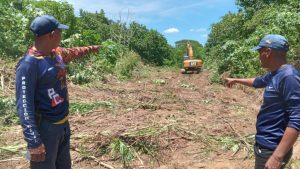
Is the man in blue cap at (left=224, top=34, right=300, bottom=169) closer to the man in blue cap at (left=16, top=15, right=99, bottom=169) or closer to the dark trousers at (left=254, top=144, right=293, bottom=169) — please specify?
the dark trousers at (left=254, top=144, right=293, bottom=169)

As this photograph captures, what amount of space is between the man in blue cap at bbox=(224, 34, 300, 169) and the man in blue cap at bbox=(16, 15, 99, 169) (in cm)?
161

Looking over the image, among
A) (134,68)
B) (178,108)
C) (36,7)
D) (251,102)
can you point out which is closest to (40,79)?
(178,108)

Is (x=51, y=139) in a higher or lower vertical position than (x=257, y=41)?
lower

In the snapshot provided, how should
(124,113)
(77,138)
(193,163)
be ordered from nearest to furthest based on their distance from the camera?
(193,163)
(77,138)
(124,113)

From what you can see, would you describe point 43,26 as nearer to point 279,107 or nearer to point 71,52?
point 71,52

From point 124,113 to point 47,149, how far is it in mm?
5162

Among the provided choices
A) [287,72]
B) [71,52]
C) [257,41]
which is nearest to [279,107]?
[287,72]

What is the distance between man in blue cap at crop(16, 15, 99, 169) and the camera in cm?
311

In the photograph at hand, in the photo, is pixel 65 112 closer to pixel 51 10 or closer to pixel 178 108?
pixel 178 108

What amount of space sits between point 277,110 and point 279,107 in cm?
3

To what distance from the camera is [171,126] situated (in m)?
7.29

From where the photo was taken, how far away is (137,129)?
22.5 ft

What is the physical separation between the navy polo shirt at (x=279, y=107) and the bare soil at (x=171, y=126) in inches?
96.7

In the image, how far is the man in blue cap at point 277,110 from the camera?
2.82 metres
